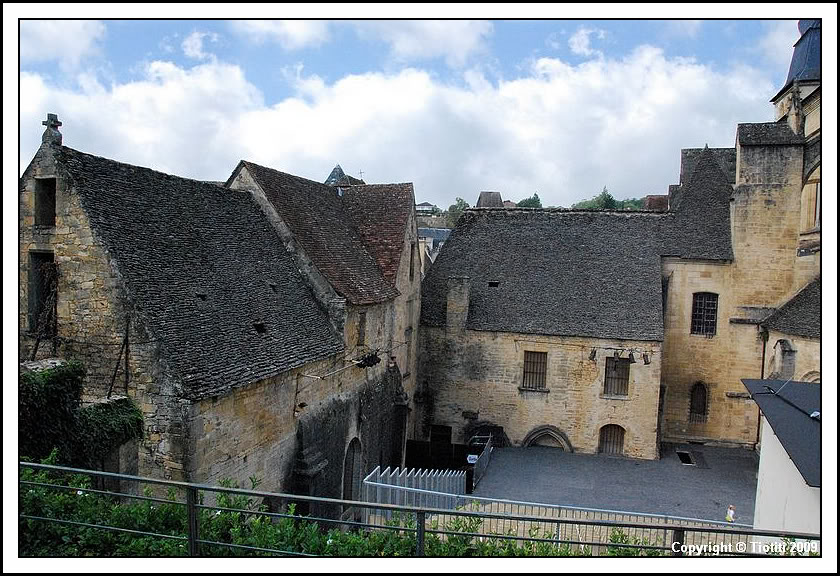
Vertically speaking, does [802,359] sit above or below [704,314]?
below

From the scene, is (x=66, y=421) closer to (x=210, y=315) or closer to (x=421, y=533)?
(x=210, y=315)

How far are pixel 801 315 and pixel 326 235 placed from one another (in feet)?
56.3

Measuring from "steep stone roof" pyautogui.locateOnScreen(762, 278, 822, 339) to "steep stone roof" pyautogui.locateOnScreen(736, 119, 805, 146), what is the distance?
5.50 m

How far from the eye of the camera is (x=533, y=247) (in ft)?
86.3

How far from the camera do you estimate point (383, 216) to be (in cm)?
2291

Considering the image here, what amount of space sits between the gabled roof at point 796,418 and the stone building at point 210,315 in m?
9.38

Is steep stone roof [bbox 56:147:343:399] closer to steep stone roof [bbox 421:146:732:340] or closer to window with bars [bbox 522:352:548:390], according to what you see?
steep stone roof [bbox 421:146:732:340]

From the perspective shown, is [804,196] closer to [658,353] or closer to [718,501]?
[658,353]

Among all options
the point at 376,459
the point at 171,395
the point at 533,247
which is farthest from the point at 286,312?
the point at 533,247

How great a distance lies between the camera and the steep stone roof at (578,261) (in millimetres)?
23766

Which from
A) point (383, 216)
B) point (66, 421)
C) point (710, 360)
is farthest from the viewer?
point (710, 360)

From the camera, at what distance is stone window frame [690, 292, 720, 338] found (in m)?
25.0

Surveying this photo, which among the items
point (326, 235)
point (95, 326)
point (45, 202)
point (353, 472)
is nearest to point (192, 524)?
point (95, 326)

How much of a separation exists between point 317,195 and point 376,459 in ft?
30.9
